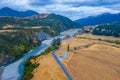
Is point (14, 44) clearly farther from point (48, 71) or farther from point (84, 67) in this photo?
point (84, 67)

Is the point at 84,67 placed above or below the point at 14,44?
below

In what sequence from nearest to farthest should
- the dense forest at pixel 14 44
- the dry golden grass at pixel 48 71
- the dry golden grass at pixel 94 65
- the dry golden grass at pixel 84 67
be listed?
the dry golden grass at pixel 48 71, the dry golden grass at pixel 84 67, the dry golden grass at pixel 94 65, the dense forest at pixel 14 44

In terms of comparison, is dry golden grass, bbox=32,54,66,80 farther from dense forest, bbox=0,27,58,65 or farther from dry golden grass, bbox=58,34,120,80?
dense forest, bbox=0,27,58,65

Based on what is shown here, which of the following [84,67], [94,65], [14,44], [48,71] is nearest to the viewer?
[48,71]

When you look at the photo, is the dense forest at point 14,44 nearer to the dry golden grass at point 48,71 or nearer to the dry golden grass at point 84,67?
the dry golden grass at point 84,67

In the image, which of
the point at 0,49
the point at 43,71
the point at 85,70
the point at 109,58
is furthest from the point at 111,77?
the point at 0,49

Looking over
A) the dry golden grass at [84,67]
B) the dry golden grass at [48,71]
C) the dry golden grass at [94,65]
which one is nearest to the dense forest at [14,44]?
the dry golden grass at [84,67]

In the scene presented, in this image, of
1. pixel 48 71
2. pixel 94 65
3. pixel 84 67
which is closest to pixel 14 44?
pixel 48 71

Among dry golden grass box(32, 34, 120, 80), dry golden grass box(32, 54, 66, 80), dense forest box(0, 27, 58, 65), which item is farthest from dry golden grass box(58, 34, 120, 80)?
dense forest box(0, 27, 58, 65)

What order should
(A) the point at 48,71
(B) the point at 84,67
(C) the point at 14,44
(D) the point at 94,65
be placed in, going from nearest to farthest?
1. (A) the point at 48,71
2. (B) the point at 84,67
3. (D) the point at 94,65
4. (C) the point at 14,44
